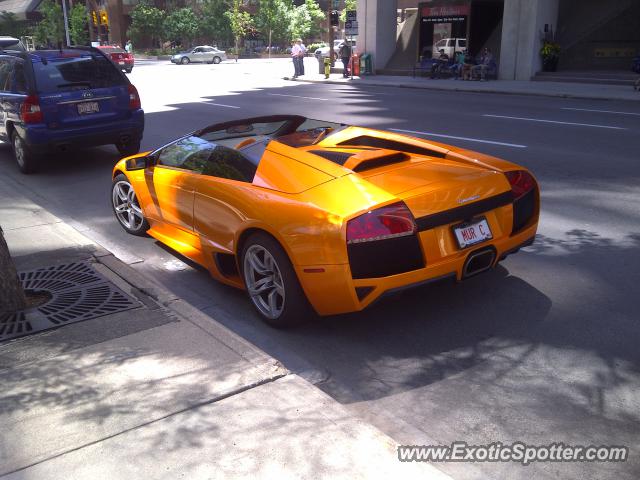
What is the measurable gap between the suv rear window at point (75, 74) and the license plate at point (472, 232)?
7.53 metres

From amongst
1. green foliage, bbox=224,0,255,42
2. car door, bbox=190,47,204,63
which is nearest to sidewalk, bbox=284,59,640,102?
car door, bbox=190,47,204,63

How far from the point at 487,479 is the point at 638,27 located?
30.6 meters

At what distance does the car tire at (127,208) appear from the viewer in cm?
654

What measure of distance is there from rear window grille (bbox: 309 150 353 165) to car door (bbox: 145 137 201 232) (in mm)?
1125

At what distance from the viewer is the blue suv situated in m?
9.31

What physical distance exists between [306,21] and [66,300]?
7005cm

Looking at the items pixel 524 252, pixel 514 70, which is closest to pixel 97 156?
pixel 524 252

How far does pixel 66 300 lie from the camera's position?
16.0 feet

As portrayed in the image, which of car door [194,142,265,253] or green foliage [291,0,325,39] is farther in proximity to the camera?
green foliage [291,0,325,39]

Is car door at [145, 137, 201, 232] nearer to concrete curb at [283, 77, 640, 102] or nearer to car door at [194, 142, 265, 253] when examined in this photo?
car door at [194, 142, 265, 253]

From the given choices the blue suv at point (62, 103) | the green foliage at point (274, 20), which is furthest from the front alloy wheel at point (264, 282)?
the green foliage at point (274, 20)

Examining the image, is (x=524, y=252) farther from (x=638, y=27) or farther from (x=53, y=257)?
(x=638, y=27)

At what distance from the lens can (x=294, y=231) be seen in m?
4.05

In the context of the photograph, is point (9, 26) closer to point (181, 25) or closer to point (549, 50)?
point (181, 25)
